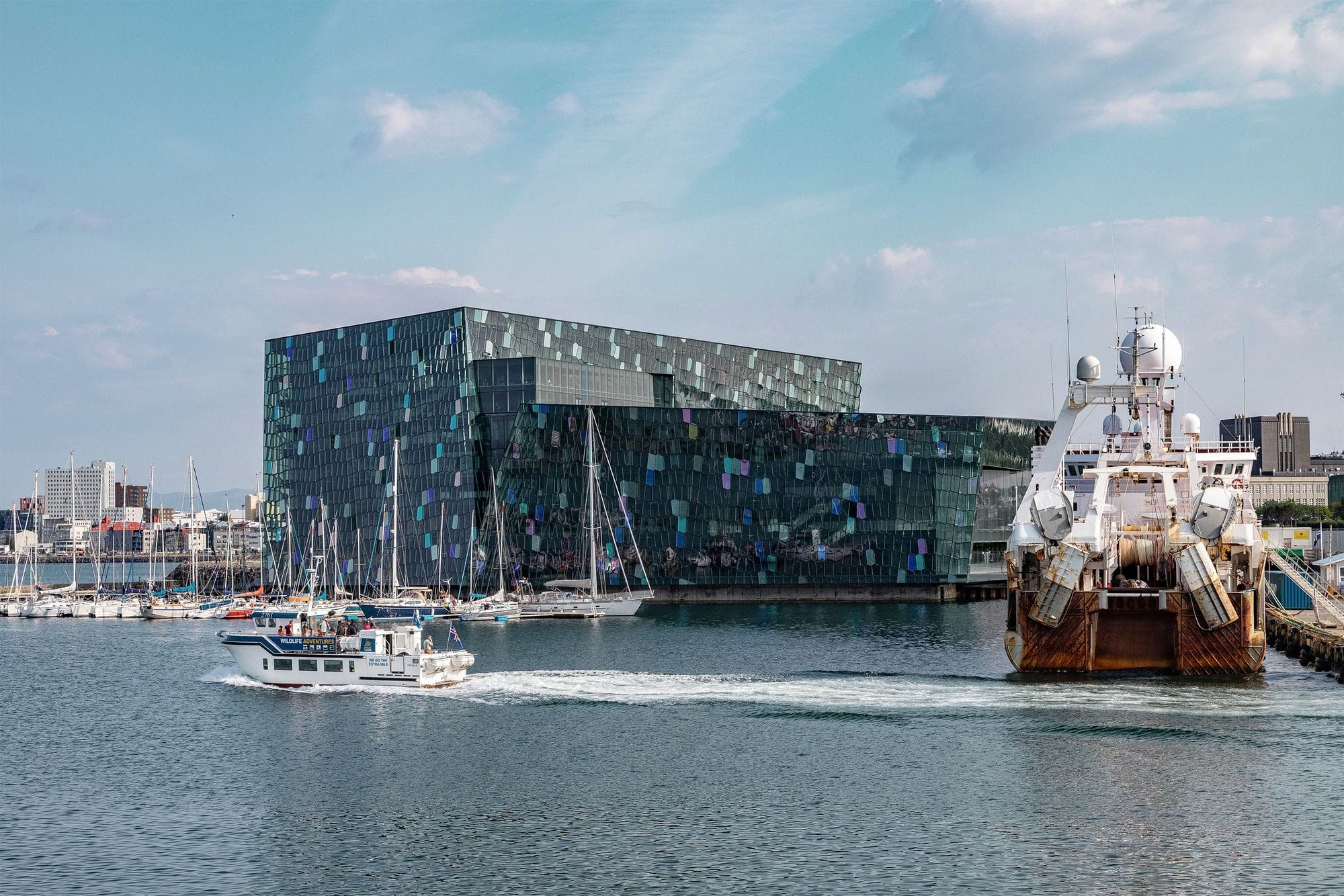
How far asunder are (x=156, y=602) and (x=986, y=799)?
100m

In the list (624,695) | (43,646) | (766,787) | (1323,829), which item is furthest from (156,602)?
(1323,829)

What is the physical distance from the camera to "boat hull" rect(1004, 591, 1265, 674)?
57500mm

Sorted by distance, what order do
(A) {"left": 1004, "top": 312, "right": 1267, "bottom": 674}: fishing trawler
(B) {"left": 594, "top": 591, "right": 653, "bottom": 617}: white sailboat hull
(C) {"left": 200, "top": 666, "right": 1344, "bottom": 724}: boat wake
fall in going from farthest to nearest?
(B) {"left": 594, "top": 591, "right": 653, "bottom": 617}: white sailboat hull < (A) {"left": 1004, "top": 312, "right": 1267, "bottom": 674}: fishing trawler < (C) {"left": 200, "top": 666, "right": 1344, "bottom": 724}: boat wake

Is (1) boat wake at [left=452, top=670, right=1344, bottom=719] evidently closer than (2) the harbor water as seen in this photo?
No

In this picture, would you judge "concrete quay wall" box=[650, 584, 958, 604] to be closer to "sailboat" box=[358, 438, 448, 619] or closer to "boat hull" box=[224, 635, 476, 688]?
"sailboat" box=[358, 438, 448, 619]

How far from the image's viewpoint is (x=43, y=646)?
90.2 m

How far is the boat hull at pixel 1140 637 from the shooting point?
2264 inches

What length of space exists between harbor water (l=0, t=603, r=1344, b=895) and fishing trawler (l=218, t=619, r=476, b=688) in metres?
0.99

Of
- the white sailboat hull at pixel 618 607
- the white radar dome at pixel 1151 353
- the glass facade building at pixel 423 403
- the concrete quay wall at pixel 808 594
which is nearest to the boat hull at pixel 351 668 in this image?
the white radar dome at pixel 1151 353

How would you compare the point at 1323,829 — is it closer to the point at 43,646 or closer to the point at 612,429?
the point at 43,646

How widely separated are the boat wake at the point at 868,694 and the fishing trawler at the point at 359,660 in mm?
473

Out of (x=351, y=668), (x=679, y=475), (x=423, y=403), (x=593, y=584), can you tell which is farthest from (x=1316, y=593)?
(x=423, y=403)

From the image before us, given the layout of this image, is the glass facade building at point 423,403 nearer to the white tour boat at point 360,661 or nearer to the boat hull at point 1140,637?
the white tour boat at point 360,661

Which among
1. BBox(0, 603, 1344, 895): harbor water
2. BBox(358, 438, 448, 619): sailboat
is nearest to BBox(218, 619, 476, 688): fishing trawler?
BBox(0, 603, 1344, 895): harbor water
